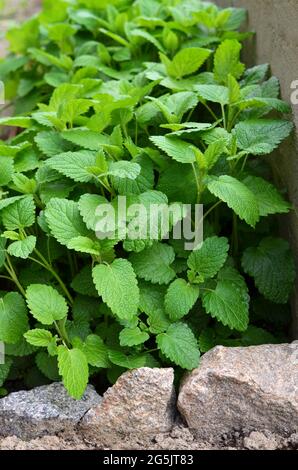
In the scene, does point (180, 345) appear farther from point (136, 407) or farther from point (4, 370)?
point (4, 370)

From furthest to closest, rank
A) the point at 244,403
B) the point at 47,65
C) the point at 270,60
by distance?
the point at 47,65, the point at 270,60, the point at 244,403

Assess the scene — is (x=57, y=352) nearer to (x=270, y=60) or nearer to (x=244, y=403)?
(x=244, y=403)

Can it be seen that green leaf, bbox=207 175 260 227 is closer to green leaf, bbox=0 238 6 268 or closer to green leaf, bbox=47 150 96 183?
green leaf, bbox=47 150 96 183

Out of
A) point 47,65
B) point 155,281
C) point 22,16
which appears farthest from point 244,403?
point 22,16

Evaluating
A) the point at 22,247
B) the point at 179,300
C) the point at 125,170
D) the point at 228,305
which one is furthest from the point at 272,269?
the point at 22,247

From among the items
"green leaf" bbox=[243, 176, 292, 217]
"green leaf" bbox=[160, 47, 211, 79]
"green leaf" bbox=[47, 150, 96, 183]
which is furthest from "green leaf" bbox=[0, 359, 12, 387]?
"green leaf" bbox=[160, 47, 211, 79]
